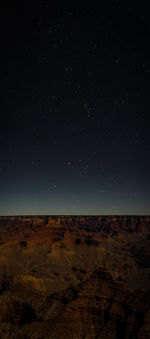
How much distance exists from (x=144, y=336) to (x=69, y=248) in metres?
69.0

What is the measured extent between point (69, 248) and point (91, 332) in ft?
217

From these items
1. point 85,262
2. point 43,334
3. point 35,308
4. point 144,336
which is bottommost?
point 85,262

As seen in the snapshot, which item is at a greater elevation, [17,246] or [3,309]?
[3,309]

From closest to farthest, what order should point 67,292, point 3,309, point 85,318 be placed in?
1. point 85,318
2. point 3,309
3. point 67,292

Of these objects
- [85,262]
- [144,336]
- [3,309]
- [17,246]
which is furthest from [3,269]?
[144,336]

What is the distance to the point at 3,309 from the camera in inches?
869

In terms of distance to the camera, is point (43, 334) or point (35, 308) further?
point (35, 308)

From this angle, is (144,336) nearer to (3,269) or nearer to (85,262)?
(3,269)

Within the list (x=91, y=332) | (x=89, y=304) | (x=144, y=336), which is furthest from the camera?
(x=89, y=304)

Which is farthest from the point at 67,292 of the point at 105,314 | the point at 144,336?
the point at 144,336

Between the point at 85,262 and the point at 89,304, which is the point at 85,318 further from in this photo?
the point at 85,262

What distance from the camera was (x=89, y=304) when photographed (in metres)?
17.6

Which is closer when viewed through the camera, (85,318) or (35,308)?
(85,318)

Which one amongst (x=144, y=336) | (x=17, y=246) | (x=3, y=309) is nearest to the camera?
(x=144, y=336)
